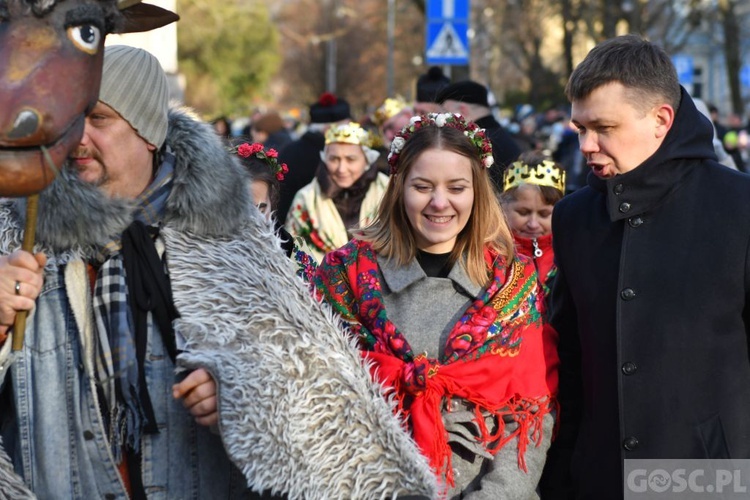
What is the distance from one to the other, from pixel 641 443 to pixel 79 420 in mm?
1811

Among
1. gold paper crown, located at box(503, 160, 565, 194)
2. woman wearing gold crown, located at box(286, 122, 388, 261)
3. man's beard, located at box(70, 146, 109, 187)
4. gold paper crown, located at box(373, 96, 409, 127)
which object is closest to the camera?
man's beard, located at box(70, 146, 109, 187)

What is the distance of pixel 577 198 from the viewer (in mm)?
4055

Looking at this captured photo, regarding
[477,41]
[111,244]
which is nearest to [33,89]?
[111,244]

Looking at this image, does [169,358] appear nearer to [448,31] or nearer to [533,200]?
[533,200]

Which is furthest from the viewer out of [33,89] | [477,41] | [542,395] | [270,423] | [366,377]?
[477,41]

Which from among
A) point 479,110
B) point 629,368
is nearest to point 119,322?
point 629,368

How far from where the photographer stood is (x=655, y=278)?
12.1ft

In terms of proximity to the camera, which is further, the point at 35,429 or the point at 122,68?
the point at 122,68

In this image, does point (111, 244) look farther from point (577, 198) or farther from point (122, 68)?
point (577, 198)

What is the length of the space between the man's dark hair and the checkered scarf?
1641 millimetres

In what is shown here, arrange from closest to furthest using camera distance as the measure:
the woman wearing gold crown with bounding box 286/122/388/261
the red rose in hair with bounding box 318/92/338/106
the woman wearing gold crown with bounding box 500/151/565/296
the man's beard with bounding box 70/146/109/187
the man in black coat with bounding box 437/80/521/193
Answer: the man's beard with bounding box 70/146/109/187 → the woman wearing gold crown with bounding box 500/151/565/296 → the man in black coat with bounding box 437/80/521/193 → the woman wearing gold crown with bounding box 286/122/388/261 → the red rose in hair with bounding box 318/92/338/106

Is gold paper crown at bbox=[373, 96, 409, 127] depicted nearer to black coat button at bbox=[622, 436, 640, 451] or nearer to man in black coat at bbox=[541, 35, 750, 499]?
man in black coat at bbox=[541, 35, 750, 499]

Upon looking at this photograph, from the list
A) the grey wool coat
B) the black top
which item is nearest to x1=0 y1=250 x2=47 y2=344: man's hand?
the grey wool coat

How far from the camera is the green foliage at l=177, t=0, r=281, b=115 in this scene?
45.6 m
